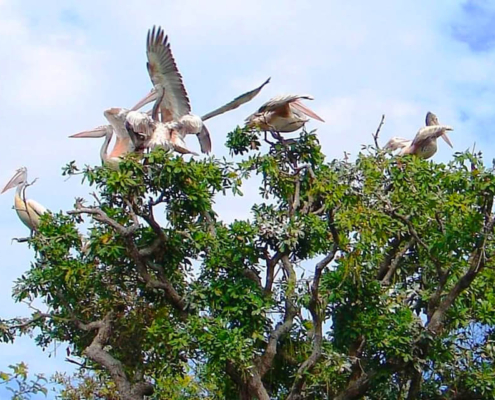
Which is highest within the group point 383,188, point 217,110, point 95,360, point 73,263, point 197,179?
point 217,110

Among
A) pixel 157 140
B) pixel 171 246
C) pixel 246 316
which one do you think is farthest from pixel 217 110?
pixel 246 316

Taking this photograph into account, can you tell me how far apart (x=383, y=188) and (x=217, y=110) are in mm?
2139

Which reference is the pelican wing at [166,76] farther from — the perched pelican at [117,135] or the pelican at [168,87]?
the perched pelican at [117,135]

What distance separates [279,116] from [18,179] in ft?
14.8

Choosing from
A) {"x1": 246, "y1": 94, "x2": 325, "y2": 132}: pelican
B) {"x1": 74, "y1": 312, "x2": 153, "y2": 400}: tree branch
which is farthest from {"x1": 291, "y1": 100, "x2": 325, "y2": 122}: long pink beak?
{"x1": 74, "y1": 312, "x2": 153, "y2": 400}: tree branch

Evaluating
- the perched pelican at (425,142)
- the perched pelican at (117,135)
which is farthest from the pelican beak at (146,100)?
the perched pelican at (425,142)

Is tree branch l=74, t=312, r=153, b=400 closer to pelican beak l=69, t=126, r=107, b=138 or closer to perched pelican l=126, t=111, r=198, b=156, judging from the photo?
perched pelican l=126, t=111, r=198, b=156

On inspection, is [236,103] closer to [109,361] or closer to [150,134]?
[150,134]

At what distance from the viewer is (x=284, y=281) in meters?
10.3

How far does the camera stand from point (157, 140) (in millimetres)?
10766

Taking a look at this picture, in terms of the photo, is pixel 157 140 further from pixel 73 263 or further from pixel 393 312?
pixel 393 312

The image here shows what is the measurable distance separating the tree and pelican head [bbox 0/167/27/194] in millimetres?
3613

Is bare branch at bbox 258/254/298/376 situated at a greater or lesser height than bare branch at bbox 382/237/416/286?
lesser

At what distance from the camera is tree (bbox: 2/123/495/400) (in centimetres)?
962
